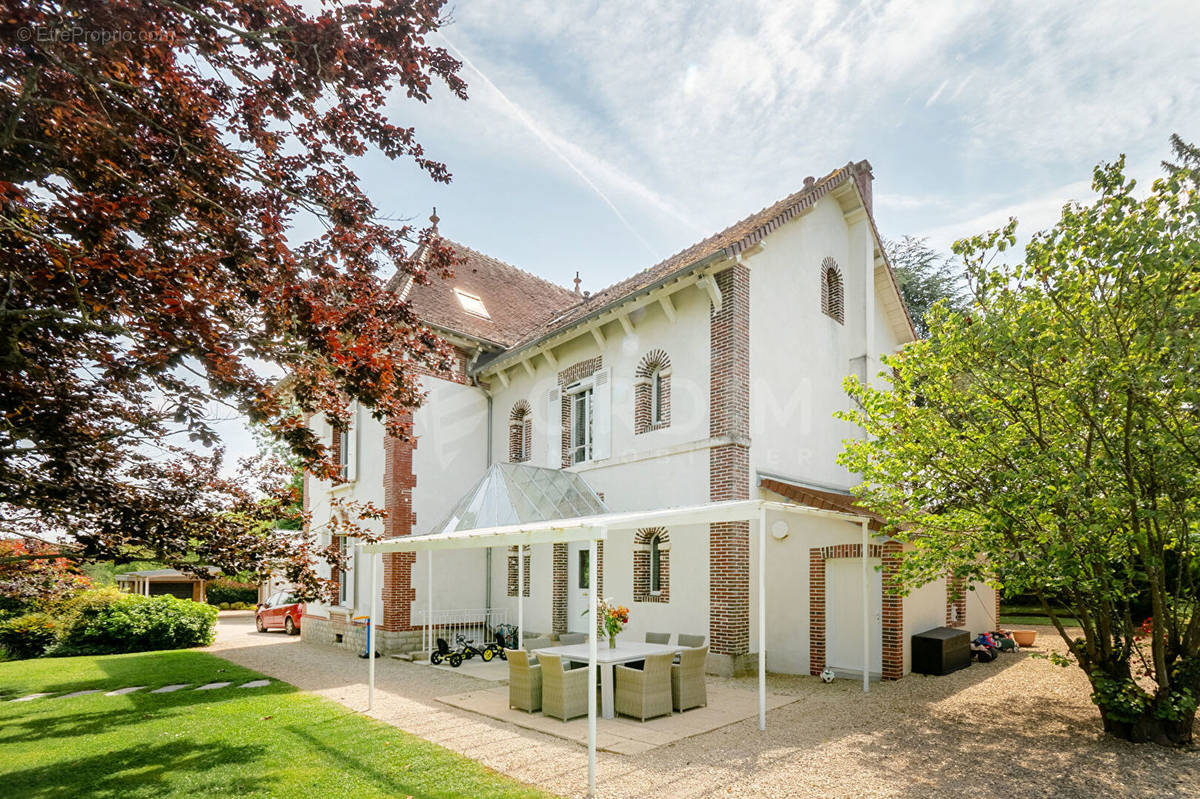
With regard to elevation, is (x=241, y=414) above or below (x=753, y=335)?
below

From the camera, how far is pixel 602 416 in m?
13.8

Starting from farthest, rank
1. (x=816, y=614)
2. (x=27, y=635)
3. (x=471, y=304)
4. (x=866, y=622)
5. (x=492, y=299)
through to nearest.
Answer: (x=492, y=299) → (x=471, y=304) → (x=27, y=635) → (x=816, y=614) → (x=866, y=622)

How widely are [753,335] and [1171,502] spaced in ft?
21.1

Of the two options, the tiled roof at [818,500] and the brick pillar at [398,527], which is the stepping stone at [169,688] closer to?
the brick pillar at [398,527]

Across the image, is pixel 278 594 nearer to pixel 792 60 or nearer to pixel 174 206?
pixel 174 206

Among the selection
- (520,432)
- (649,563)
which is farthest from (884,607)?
(520,432)

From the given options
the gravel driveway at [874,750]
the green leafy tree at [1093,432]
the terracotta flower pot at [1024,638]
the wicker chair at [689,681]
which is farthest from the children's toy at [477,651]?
the terracotta flower pot at [1024,638]

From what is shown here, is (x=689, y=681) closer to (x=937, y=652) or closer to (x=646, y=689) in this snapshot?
(x=646, y=689)

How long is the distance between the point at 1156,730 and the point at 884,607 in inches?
165

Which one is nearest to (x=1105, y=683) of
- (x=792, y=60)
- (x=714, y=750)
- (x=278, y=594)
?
(x=714, y=750)

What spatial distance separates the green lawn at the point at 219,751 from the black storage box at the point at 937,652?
7.95 m

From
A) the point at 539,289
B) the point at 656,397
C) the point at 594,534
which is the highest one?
the point at 539,289

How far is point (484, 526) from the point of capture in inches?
472

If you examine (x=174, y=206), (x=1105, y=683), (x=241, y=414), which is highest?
(x=174, y=206)
